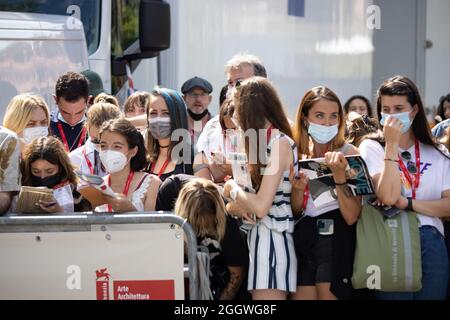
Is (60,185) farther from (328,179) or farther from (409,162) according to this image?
(409,162)

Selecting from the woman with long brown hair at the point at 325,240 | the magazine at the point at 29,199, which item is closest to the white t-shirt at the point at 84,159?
the magazine at the point at 29,199

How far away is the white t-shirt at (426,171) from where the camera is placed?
18.0 feet

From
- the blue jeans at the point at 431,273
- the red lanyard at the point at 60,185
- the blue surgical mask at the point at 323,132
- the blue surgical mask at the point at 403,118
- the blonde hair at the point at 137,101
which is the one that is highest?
the blonde hair at the point at 137,101

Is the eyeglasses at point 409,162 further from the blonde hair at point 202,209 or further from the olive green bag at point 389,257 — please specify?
the blonde hair at point 202,209

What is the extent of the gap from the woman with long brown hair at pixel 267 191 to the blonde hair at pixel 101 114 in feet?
3.49

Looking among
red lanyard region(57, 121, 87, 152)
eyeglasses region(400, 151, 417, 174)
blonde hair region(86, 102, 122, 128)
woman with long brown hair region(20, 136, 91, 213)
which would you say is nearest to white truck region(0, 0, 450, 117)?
red lanyard region(57, 121, 87, 152)

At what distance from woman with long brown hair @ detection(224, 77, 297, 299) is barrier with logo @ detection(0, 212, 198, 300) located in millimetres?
536

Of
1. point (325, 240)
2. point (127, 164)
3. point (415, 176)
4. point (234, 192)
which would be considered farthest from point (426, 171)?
point (127, 164)

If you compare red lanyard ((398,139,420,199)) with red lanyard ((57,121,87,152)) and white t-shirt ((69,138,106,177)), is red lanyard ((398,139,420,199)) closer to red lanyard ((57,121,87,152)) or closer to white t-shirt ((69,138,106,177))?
white t-shirt ((69,138,106,177))

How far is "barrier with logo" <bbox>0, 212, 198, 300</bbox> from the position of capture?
4844mm

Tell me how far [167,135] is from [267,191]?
113 centimetres

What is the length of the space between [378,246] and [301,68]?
16.5ft

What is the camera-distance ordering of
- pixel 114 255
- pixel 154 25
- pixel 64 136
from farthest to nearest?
1. pixel 154 25
2. pixel 64 136
3. pixel 114 255

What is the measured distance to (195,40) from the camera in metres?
8.59
